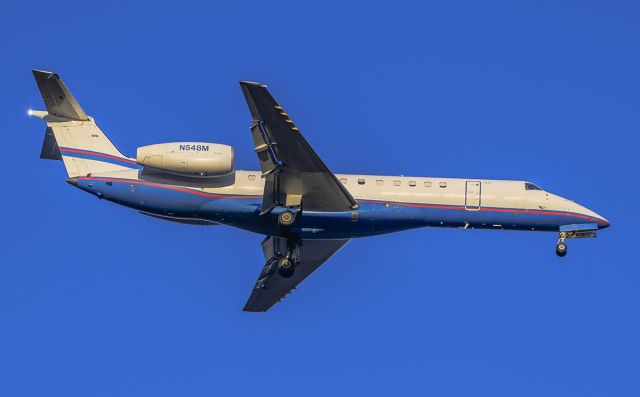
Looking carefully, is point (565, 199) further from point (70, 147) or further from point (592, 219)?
point (70, 147)

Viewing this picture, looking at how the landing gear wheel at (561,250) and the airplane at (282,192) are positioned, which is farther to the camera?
the landing gear wheel at (561,250)

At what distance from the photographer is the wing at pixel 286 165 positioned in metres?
44.1

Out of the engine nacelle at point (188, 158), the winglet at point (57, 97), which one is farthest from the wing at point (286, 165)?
the winglet at point (57, 97)

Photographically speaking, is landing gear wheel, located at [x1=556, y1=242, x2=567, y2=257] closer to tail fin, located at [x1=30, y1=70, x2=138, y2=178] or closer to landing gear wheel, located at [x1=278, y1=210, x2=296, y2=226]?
landing gear wheel, located at [x1=278, y1=210, x2=296, y2=226]

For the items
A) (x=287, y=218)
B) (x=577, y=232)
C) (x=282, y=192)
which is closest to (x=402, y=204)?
(x=287, y=218)

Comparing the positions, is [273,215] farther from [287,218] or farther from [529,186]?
[529,186]

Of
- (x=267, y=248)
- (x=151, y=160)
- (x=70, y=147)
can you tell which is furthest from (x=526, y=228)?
(x=70, y=147)

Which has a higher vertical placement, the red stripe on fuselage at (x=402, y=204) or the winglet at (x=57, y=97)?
the winglet at (x=57, y=97)

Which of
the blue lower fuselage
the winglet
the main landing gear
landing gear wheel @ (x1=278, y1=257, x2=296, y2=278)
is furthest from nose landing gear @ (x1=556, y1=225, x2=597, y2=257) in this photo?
the winglet

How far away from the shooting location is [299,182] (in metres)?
46.2

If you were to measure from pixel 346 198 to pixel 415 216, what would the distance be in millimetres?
2956

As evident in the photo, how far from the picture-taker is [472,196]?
48.2 m

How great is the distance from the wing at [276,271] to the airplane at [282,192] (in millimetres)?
1956

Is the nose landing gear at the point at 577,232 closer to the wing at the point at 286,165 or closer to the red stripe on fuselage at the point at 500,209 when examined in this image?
the red stripe on fuselage at the point at 500,209
